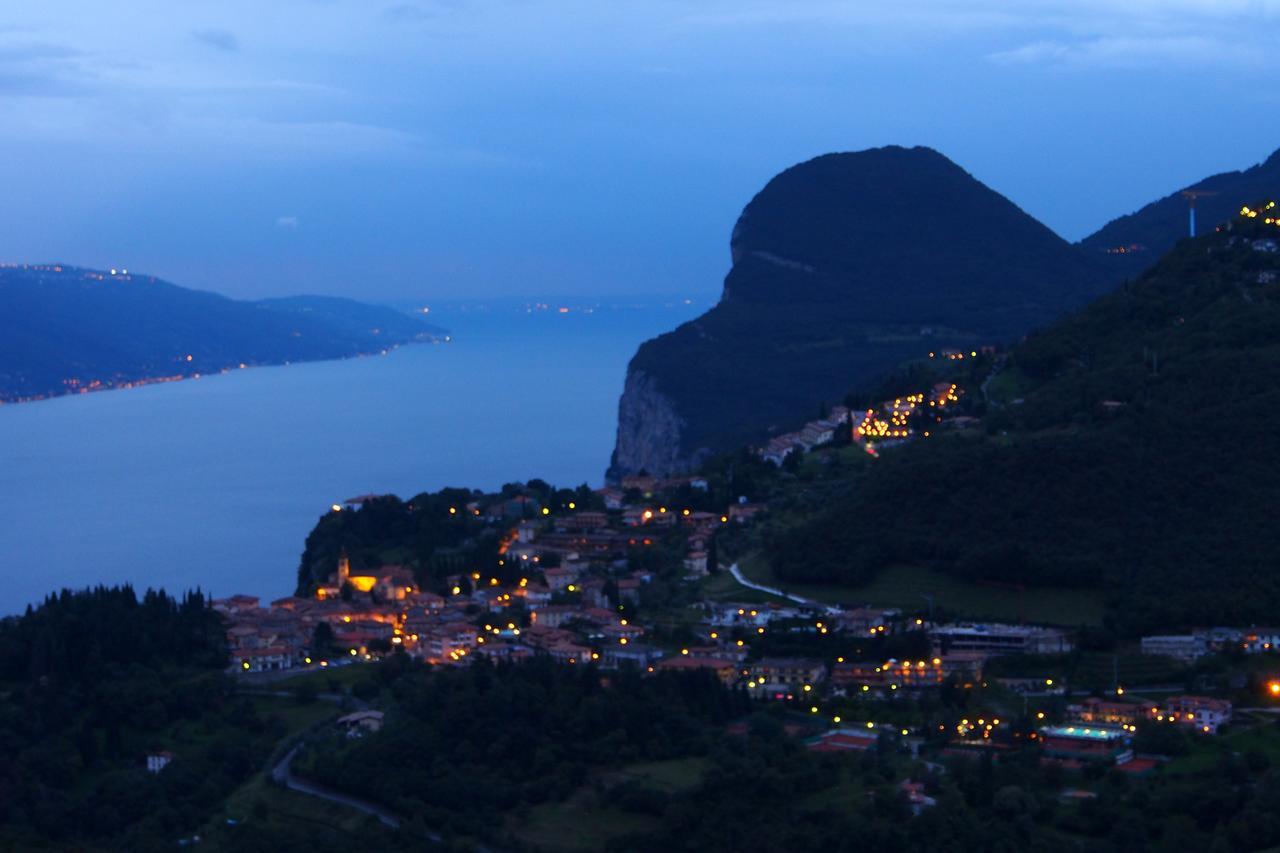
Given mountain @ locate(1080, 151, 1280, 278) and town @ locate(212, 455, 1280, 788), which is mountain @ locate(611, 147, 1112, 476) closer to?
mountain @ locate(1080, 151, 1280, 278)

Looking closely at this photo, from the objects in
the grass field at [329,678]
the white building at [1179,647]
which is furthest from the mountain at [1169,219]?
the grass field at [329,678]

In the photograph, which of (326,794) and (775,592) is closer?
(326,794)

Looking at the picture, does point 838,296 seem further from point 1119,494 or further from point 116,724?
point 116,724

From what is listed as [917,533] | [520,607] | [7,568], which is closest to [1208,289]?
[917,533]

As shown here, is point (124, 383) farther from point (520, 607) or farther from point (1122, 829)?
point (1122, 829)

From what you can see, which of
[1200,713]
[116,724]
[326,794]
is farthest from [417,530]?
[1200,713]

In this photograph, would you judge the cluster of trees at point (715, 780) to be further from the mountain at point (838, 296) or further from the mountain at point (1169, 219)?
the mountain at point (1169, 219)
